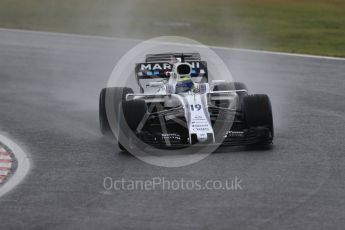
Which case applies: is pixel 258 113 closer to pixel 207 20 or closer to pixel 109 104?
pixel 109 104

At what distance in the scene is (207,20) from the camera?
3002cm

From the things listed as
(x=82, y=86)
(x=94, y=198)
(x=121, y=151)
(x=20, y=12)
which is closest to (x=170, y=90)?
(x=121, y=151)

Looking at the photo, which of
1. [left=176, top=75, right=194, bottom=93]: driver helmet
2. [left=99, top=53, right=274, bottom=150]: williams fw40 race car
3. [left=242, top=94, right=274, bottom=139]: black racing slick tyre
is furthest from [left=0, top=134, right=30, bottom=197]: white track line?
[left=242, top=94, right=274, bottom=139]: black racing slick tyre

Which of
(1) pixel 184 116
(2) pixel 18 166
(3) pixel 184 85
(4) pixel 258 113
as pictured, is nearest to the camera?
(2) pixel 18 166

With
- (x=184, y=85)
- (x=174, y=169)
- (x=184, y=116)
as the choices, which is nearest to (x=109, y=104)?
(x=184, y=85)

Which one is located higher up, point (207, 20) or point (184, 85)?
point (207, 20)

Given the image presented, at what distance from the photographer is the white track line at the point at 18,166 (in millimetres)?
9709

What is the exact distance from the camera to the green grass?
25.5 metres

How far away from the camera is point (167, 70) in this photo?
537 inches

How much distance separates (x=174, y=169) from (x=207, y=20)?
20.1 m

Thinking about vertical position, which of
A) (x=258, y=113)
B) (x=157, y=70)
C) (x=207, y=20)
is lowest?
(x=258, y=113)

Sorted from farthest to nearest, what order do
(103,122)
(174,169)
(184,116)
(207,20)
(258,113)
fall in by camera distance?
(207,20) → (103,122) → (184,116) → (258,113) → (174,169)

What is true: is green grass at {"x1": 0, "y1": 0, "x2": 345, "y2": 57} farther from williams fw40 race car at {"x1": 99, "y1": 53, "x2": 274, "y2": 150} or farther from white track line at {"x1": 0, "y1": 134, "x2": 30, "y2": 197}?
white track line at {"x1": 0, "y1": 134, "x2": 30, "y2": 197}

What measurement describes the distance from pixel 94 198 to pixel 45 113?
5.88 m
